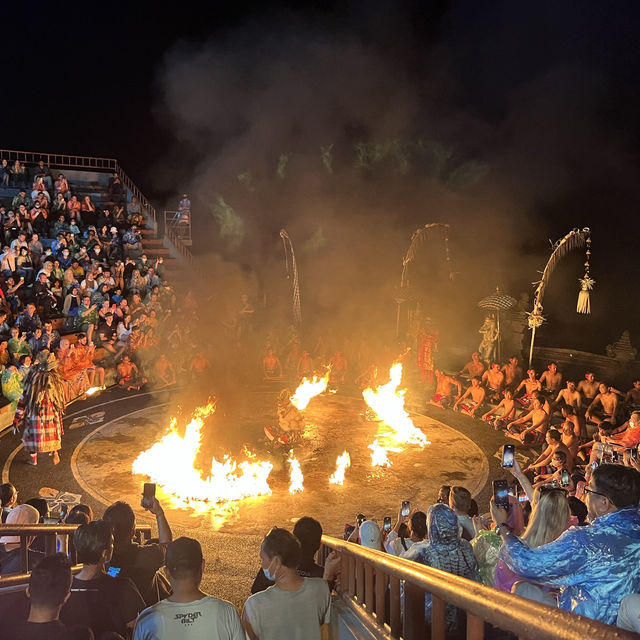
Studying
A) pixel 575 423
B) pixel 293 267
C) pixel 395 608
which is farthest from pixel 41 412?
pixel 293 267

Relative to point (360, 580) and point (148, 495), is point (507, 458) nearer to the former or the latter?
point (360, 580)

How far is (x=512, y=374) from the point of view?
570 inches

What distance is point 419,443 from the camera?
38.2 ft

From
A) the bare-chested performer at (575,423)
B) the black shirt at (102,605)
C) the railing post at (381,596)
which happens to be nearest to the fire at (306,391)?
the bare-chested performer at (575,423)

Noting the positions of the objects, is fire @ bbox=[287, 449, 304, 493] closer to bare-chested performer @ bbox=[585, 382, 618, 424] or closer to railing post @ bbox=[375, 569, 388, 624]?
railing post @ bbox=[375, 569, 388, 624]

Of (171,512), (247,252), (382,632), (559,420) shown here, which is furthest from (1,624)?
(247,252)

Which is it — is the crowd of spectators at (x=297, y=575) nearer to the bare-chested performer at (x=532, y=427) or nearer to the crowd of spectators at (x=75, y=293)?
the bare-chested performer at (x=532, y=427)

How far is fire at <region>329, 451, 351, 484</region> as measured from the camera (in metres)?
9.63

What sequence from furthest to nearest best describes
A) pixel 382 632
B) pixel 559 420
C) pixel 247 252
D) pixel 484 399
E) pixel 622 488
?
pixel 247 252 < pixel 484 399 < pixel 559 420 < pixel 382 632 < pixel 622 488

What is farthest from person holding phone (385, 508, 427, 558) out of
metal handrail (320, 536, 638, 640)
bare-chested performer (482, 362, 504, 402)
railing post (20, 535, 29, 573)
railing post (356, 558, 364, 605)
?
bare-chested performer (482, 362, 504, 402)

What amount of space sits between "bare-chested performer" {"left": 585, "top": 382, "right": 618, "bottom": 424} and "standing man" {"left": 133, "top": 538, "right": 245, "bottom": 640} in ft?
34.9

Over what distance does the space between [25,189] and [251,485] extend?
57.7 ft

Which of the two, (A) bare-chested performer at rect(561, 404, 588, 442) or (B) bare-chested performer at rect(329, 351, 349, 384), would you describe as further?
(B) bare-chested performer at rect(329, 351, 349, 384)

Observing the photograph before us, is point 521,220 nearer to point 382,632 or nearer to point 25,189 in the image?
point 25,189
